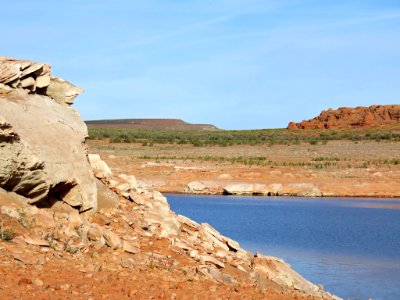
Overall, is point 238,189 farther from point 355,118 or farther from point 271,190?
point 355,118

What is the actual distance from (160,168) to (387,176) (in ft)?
58.9

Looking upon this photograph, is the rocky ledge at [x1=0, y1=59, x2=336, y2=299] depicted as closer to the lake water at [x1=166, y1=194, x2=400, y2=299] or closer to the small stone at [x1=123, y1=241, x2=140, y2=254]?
the small stone at [x1=123, y1=241, x2=140, y2=254]

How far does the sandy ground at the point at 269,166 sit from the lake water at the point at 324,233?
427 centimetres

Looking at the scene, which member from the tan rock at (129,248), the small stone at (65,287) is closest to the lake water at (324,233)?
the tan rock at (129,248)

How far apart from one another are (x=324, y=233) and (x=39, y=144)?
17.7 metres

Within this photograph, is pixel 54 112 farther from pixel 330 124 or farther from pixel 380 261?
pixel 330 124

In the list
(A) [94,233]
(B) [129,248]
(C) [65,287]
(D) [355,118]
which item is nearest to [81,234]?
(A) [94,233]

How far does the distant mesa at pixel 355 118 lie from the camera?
132375 mm

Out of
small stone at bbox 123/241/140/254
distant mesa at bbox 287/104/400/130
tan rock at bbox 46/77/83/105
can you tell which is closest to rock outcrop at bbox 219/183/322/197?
tan rock at bbox 46/77/83/105

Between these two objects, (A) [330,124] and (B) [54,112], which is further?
(A) [330,124]

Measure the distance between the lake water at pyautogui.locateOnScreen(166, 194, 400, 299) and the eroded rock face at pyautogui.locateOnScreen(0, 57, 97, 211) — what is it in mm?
6941

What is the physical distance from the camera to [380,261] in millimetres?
20641

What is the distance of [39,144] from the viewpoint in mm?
11797

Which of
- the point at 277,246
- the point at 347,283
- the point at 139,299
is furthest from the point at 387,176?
the point at 139,299
